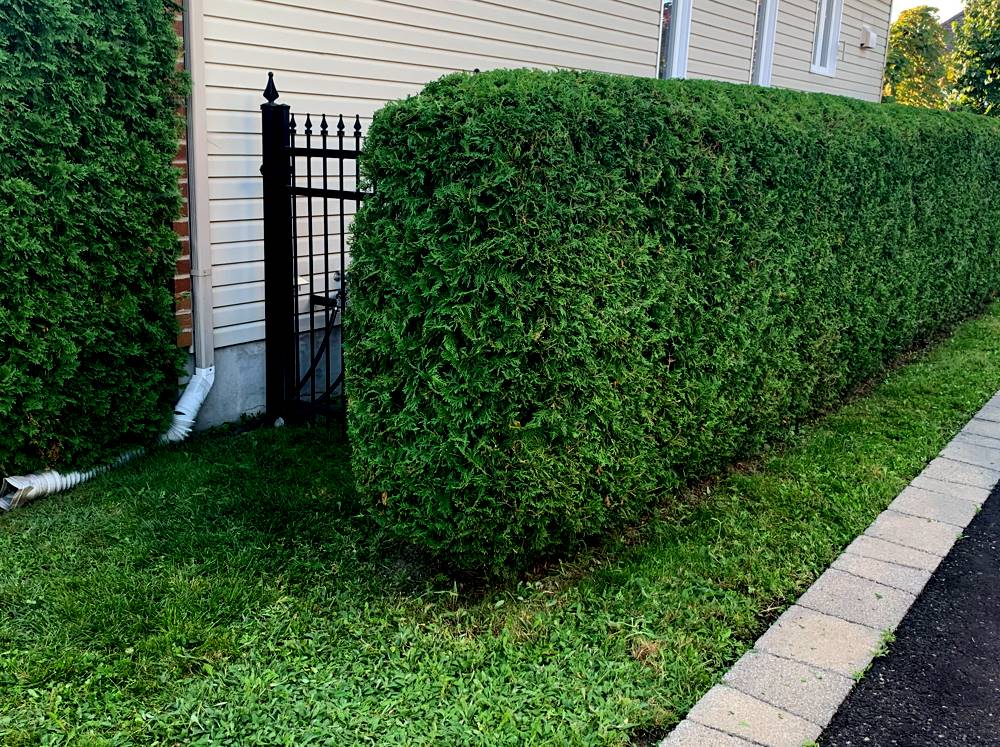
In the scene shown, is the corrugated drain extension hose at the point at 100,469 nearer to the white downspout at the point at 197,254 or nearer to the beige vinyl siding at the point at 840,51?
the white downspout at the point at 197,254

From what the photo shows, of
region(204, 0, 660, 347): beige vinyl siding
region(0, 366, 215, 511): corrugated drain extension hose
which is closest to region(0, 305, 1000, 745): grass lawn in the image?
region(0, 366, 215, 511): corrugated drain extension hose

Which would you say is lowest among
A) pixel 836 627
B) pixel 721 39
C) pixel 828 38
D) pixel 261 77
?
pixel 836 627

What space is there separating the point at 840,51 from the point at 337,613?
13.0 m

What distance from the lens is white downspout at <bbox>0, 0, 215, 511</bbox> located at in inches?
180

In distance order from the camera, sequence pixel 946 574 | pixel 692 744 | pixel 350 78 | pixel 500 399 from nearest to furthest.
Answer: pixel 692 744, pixel 500 399, pixel 946 574, pixel 350 78

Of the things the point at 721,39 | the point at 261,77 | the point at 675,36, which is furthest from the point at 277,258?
the point at 721,39

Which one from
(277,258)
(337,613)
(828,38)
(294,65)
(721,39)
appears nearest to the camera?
(337,613)

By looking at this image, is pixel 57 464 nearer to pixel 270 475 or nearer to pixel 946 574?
pixel 270 475

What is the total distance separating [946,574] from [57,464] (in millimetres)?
3867

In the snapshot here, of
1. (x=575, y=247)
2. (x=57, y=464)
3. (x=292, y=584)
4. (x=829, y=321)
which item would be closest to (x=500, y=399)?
(x=575, y=247)

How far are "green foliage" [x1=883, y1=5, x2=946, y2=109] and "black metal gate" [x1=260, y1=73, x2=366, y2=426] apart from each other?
19.6 metres

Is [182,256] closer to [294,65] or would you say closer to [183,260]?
[183,260]

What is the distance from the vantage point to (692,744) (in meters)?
2.64

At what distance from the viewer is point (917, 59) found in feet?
72.4
